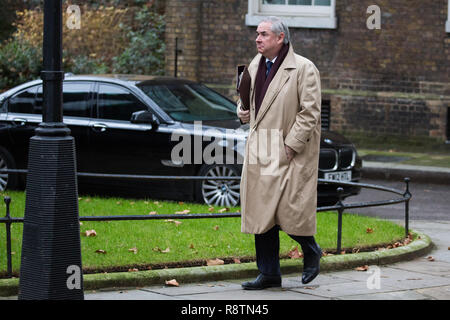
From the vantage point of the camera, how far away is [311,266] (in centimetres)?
674

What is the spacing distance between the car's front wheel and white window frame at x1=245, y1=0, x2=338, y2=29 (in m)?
7.52

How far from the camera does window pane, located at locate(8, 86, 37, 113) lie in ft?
39.0

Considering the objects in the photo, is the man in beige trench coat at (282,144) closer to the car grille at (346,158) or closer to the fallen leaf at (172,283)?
the fallen leaf at (172,283)

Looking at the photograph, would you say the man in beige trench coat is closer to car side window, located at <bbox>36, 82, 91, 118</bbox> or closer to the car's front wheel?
the car's front wheel

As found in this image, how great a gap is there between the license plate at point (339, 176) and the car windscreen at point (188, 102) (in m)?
1.53

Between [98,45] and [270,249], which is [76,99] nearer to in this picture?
[270,249]

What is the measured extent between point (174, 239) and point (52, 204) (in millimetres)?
2945

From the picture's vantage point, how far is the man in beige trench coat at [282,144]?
21.1ft

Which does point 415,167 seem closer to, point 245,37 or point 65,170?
point 245,37

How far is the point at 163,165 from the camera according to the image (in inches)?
432
